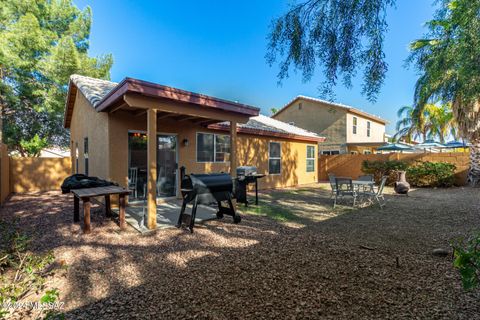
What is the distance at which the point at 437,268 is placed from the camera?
3398mm

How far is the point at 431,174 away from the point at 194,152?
40.1 ft

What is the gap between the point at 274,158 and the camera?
12.3m

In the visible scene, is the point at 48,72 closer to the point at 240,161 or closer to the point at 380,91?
the point at 240,161

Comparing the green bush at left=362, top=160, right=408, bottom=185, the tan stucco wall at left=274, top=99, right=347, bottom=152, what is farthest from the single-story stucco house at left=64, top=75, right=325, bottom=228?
the tan stucco wall at left=274, top=99, right=347, bottom=152

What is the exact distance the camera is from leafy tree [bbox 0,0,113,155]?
12.9 metres

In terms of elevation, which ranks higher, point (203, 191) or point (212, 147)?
point (212, 147)

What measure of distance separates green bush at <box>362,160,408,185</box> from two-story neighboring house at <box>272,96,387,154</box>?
5027mm

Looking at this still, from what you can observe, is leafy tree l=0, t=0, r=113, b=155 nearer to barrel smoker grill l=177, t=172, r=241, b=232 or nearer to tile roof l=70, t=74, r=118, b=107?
tile roof l=70, t=74, r=118, b=107

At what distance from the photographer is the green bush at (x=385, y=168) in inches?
528

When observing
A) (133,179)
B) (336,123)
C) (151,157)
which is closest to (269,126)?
(133,179)

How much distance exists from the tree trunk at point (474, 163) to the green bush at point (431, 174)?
0.75 m

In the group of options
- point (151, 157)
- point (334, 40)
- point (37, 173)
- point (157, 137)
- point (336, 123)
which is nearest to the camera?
Answer: point (334, 40)

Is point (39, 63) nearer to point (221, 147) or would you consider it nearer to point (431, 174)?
point (221, 147)

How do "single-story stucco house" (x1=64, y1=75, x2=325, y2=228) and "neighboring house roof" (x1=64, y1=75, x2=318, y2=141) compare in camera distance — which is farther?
"single-story stucco house" (x1=64, y1=75, x2=325, y2=228)
